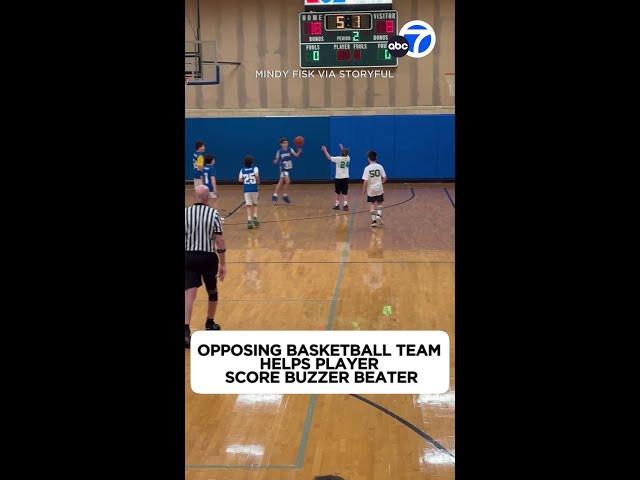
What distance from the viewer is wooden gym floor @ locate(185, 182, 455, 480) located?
577 centimetres

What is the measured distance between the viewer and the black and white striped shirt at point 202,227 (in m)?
7.97

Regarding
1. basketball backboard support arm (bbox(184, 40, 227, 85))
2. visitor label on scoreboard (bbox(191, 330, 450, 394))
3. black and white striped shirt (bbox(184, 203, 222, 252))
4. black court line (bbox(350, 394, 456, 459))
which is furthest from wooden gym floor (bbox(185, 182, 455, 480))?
basketball backboard support arm (bbox(184, 40, 227, 85))

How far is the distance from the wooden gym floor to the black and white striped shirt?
120 cm

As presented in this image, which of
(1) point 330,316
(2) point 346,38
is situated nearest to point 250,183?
(1) point 330,316

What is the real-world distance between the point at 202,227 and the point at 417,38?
612 inches

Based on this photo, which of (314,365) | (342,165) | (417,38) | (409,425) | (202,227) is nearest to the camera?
(314,365)

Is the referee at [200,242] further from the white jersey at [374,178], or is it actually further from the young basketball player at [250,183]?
the white jersey at [374,178]

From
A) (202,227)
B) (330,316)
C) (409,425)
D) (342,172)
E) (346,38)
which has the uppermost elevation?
(346,38)

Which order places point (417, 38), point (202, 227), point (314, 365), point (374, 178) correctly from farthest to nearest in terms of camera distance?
point (417, 38) → point (374, 178) → point (202, 227) → point (314, 365)

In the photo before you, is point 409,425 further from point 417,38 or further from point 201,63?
point 417,38

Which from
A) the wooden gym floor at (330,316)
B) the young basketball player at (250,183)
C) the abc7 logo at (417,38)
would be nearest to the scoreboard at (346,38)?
the abc7 logo at (417,38)

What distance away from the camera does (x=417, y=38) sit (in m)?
21.7

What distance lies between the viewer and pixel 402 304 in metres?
10.1
